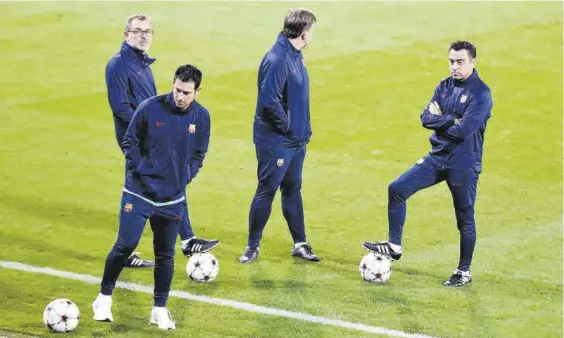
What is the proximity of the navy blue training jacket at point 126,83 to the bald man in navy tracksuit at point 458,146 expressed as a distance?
260 centimetres

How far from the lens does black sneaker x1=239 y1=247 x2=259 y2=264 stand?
1250cm

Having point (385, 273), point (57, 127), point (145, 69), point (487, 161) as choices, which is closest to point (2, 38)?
point (57, 127)

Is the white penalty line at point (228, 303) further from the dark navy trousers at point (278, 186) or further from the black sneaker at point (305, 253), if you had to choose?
the black sneaker at point (305, 253)

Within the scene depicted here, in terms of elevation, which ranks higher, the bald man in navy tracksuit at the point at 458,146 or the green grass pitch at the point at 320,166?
the bald man in navy tracksuit at the point at 458,146

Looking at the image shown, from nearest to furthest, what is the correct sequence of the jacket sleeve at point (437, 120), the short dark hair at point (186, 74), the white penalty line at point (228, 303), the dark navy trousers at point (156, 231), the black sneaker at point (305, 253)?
the short dark hair at point (186, 74), the dark navy trousers at point (156, 231), the white penalty line at point (228, 303), the jacket sleeve at point (437, 120), the black sneaker at point (305, 253)

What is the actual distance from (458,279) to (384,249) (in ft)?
2.54

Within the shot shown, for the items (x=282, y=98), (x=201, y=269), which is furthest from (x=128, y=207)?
(x=282, y=98)

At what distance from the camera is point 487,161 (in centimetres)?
1712

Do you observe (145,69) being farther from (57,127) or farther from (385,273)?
(57,127)

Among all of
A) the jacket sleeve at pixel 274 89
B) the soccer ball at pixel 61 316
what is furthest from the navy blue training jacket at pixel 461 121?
the soccer ball at pixel 61 316

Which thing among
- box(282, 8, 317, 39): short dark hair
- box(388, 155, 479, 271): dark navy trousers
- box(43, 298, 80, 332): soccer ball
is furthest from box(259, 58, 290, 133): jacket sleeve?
box(43, 298, 80, 332): soccer ball

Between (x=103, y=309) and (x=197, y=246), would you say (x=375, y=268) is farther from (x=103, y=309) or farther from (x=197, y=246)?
(x=103, y=309)

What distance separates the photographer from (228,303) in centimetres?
1120

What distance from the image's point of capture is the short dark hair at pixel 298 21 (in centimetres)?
1183
